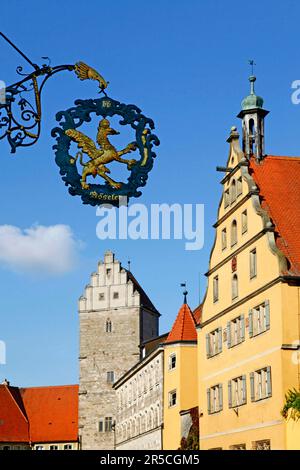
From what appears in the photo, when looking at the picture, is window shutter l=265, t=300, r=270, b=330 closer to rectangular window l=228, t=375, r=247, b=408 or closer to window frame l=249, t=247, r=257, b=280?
window frame l=249, t=247, r=257, b=280

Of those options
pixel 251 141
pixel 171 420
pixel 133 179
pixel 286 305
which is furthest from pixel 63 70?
pixel 171 420

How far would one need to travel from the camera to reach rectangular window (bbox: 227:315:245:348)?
47875 mm

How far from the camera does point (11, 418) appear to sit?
114062 mm

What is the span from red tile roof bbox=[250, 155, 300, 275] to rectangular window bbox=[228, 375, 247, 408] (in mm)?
6822

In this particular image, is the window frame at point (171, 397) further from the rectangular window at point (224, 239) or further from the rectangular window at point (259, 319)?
the rectangular window at point (259, 319)

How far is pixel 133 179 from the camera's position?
10.6m

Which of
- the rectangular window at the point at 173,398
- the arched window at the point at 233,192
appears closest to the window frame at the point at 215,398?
the arched window at the point at 233,192

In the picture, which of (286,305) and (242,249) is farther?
(242,249)

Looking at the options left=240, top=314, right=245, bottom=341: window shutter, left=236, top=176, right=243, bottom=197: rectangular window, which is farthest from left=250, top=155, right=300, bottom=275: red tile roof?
left=240, top=314, right=245, bottom=341: window shutter

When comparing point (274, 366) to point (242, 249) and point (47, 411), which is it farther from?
point (47, 411)

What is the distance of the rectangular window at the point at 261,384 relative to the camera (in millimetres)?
43450

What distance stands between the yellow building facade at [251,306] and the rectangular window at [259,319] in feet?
0.16

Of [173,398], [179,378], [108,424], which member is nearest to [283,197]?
[179,378]
